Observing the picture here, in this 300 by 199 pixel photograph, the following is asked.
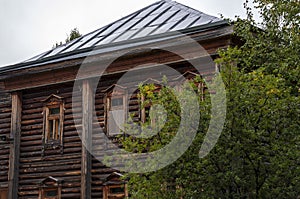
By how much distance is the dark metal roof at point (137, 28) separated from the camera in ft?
58.9

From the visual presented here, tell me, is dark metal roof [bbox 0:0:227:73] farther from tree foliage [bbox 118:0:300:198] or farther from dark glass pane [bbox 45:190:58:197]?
tree foliage [bbox 118:0:300:198]

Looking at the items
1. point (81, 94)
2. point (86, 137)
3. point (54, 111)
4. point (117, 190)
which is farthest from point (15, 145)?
point (117, 190)

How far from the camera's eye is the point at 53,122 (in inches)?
745

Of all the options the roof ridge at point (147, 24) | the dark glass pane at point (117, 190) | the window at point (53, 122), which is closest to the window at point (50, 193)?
the window at point (53, 122)

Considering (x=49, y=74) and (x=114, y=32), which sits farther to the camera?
(x=114, y=32)

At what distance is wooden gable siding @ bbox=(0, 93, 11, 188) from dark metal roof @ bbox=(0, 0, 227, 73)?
101cm

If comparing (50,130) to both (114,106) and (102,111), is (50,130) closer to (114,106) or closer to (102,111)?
(102,111)

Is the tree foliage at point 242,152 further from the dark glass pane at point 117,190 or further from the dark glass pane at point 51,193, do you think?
the dark glass pane at point 51,193

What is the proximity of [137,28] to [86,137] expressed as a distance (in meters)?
3.92

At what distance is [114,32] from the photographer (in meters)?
20.2

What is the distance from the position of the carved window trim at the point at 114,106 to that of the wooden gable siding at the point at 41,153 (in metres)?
0.98

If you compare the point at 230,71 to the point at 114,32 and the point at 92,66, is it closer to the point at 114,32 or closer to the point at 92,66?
the point at 92,66

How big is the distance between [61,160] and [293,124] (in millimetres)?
9197

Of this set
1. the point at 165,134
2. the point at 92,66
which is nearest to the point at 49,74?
the point at 92,66
